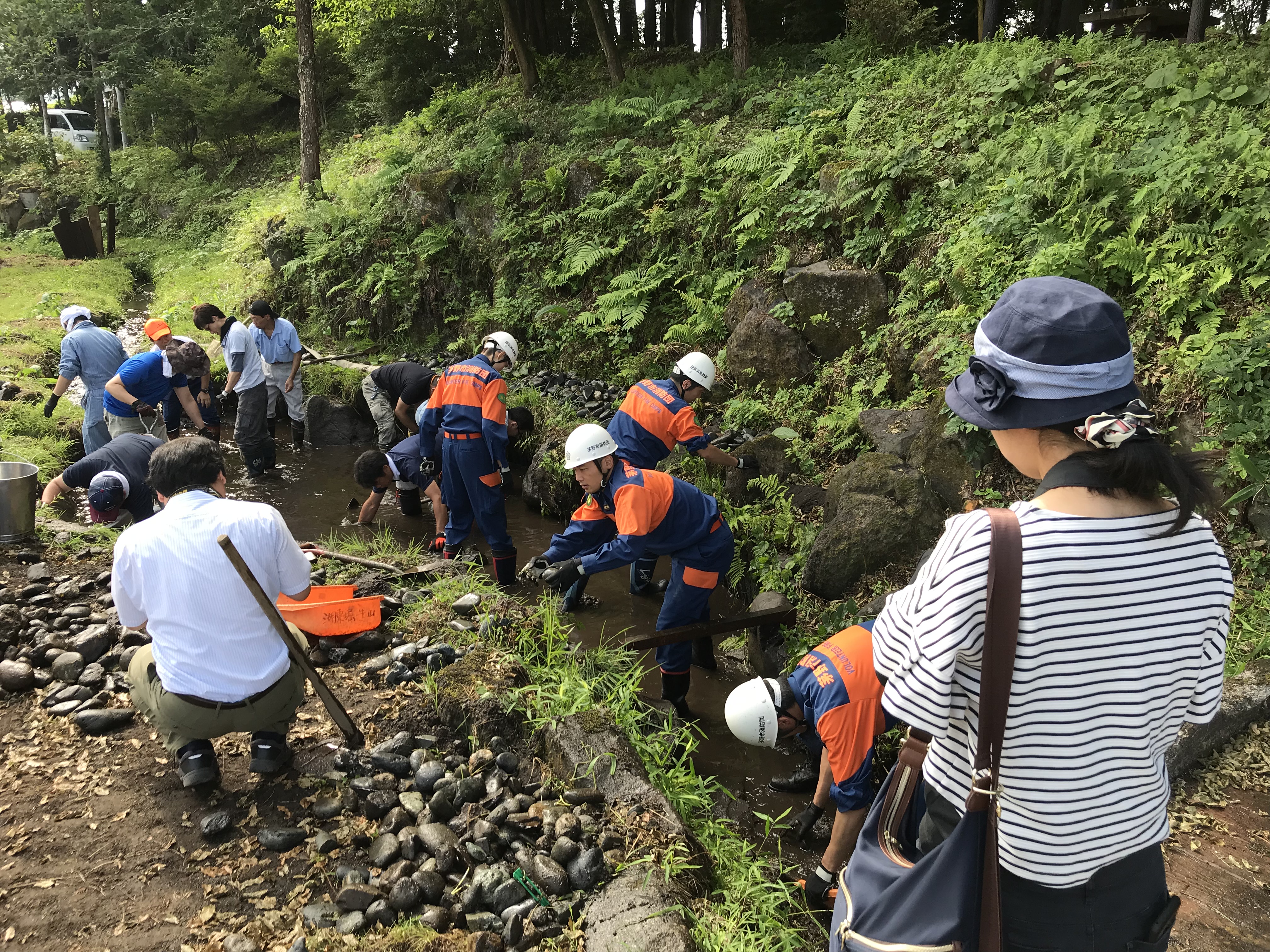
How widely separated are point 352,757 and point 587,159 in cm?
1004

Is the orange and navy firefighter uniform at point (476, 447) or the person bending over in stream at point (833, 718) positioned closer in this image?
the person bending over in stream at point (833, 718)

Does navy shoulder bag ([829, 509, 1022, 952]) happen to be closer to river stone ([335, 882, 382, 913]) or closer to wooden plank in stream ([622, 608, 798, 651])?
river stone ([335, 882, 382, 913])

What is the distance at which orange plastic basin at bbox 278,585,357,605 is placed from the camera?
196 inches

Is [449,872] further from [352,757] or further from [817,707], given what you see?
[817,707]

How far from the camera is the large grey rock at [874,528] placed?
5.75 m

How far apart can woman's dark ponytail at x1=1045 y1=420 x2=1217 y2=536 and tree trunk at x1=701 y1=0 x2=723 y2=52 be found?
1819cm

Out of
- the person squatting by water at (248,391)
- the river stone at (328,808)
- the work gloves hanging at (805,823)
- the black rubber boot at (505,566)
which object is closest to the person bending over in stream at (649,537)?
the black rubber boot at (505,566)

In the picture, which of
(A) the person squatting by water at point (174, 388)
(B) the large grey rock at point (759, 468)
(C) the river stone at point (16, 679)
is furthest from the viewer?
(A) the person squatting by water at point (174, 388)

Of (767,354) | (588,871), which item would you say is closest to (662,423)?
(767,354)

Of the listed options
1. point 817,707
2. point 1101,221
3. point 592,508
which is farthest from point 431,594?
point 1101,221

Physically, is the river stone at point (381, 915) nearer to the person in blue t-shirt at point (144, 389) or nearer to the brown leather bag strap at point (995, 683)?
the brown leather bag strap at point (995, 683)

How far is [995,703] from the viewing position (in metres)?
1.50

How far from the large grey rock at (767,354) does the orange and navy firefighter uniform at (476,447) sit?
2643mm

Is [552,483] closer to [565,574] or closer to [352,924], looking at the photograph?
[565,574]
